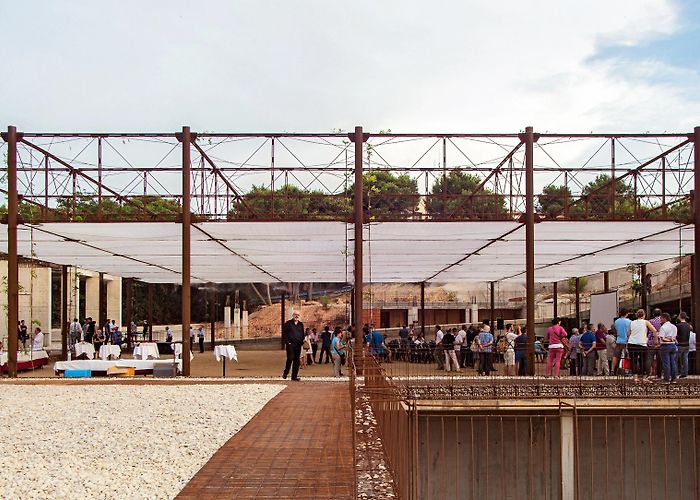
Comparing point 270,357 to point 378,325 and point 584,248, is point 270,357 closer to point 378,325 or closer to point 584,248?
point 584,248

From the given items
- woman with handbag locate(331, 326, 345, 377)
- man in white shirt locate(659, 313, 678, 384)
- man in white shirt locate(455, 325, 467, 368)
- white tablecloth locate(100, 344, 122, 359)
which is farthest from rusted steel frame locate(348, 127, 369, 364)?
white tablecloth locate(100, 344, 122, 359)

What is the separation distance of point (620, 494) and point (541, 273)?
1876cm

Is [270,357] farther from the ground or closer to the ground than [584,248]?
closer to the ground

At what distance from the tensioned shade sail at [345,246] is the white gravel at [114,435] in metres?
5.50

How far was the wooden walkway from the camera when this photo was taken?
700 centimetres

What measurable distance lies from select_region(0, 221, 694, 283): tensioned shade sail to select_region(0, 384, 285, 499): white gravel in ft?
18.0

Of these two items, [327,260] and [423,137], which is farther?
[327,260]

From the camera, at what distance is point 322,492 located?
272 inches

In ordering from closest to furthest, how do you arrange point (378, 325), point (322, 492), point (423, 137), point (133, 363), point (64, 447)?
point (322, 492) < point (64, 447) < point (423, 137) < point (133, 363) < point (378, 325)

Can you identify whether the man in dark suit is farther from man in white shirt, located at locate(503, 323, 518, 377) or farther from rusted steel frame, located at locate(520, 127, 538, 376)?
man in white shirt, located at locate(503, 323, 518, 377)

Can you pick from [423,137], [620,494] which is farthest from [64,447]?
[423,137]

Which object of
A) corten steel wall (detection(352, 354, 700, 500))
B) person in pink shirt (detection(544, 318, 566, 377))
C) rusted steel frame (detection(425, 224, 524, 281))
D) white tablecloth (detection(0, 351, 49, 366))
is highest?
rusted steel frame (detection(425, 224, 524, 281))

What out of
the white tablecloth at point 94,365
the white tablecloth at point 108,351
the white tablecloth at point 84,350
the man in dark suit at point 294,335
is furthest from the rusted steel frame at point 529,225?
the white tablecloth at point 84,350

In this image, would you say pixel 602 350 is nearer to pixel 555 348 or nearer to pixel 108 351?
pixel 555 348
